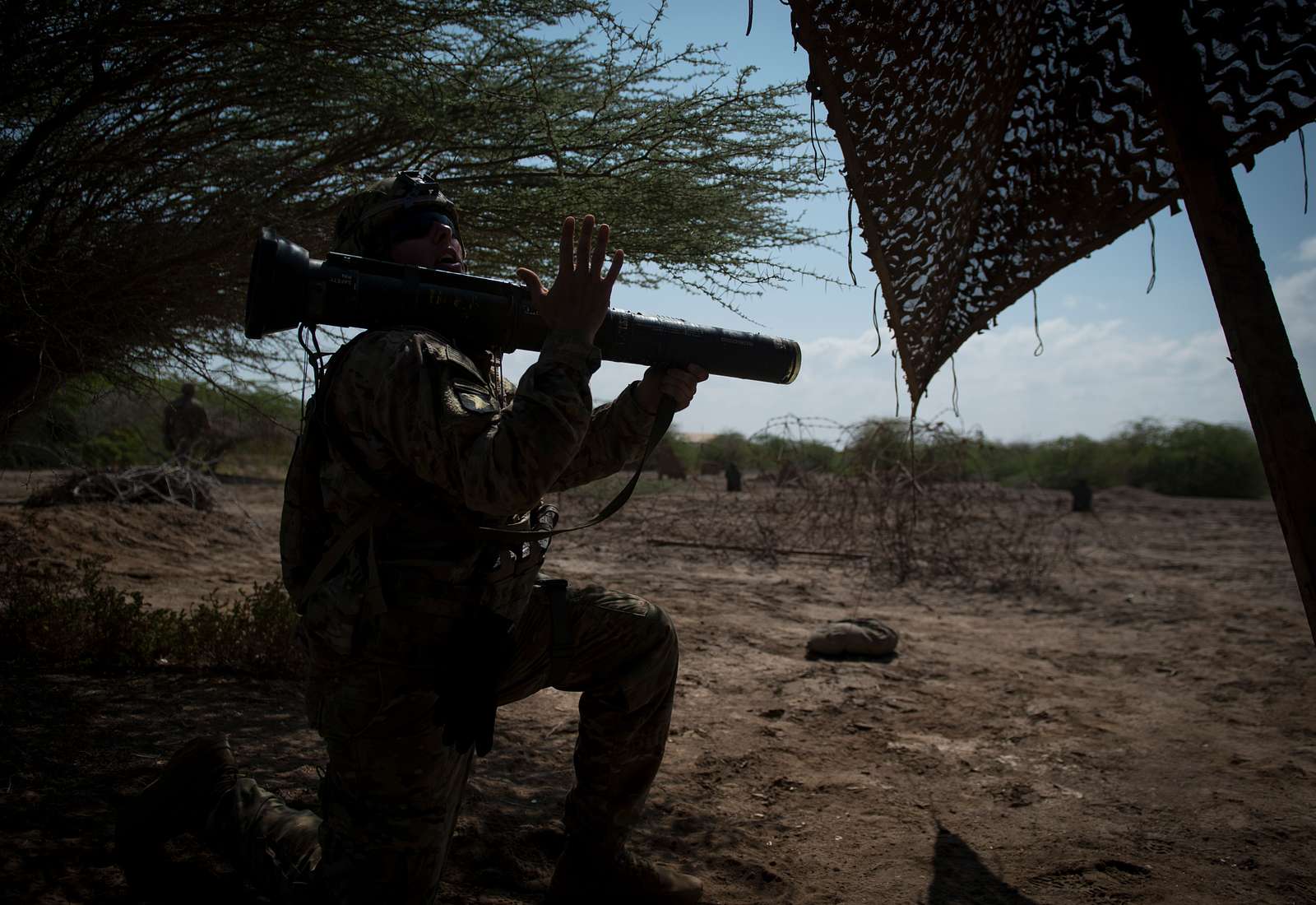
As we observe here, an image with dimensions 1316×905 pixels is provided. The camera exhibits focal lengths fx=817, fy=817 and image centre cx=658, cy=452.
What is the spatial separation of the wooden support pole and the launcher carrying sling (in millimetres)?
980

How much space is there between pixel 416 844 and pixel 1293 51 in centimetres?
265

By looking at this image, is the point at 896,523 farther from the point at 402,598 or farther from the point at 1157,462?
the point at 1157,462

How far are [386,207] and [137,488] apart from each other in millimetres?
6745

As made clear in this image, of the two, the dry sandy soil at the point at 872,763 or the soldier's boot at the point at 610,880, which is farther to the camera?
the dry sandy soil at the point at 872,763

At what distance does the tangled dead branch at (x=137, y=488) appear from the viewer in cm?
686

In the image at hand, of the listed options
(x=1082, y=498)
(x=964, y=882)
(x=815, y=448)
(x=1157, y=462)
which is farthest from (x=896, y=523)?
(x=1157, y=462)

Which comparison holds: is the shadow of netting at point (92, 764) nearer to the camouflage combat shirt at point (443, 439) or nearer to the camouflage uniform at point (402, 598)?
the camouflage uniform at point (402, 598)

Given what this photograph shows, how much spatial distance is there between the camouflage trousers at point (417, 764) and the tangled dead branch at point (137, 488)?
591 cm

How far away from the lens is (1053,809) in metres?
2.84

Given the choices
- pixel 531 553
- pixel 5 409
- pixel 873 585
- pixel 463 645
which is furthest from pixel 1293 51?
pixel 873 585

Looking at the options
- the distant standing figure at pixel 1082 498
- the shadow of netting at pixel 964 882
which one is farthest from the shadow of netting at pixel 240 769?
the distant standing figure at pixel 1082 498

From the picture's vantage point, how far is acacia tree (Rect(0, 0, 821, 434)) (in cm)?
307

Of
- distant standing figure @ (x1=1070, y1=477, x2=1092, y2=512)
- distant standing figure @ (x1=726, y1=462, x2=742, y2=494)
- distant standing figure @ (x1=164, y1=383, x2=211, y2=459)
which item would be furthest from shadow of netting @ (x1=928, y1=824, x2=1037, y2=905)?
distant standing figure @ (x1=1070, y1=477, x2=1092, y2=512)

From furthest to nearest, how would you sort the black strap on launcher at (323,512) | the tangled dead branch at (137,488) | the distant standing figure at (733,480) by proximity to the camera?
1. the distant standing figure at (733,480)
2. the tangled dead branch at (137,488)
3. the black strap on launcher at (323,512)
